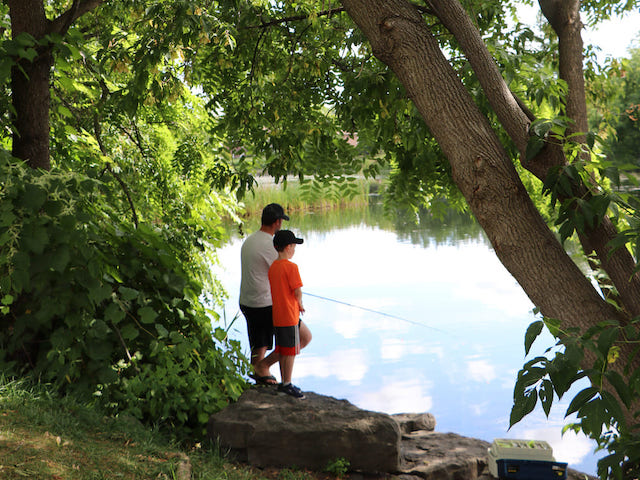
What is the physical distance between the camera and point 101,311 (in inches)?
166

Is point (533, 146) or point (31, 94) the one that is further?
point (31, 94)

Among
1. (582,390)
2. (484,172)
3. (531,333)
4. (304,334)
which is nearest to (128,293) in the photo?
(304,334)

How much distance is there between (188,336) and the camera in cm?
450

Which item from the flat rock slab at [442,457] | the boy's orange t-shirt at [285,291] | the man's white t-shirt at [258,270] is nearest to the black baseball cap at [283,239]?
the boy's orange t-shirt at [285,291]

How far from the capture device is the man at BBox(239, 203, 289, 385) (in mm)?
5449

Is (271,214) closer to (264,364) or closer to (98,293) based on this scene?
(264,364)

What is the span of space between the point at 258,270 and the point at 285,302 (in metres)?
0.51

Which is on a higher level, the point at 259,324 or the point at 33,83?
the point at 33,83

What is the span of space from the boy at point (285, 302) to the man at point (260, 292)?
249 millimetres

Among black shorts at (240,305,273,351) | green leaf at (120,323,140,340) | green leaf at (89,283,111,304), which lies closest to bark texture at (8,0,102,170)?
green leaf at (89,283,111,304)

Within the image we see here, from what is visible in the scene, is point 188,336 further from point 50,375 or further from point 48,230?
point 48,230

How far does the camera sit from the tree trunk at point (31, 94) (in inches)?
171

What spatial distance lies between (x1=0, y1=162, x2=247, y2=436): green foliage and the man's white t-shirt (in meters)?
0.71

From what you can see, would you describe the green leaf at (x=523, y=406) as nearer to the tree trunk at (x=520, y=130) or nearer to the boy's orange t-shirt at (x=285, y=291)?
the tree trunk at (x=520, y=130)
